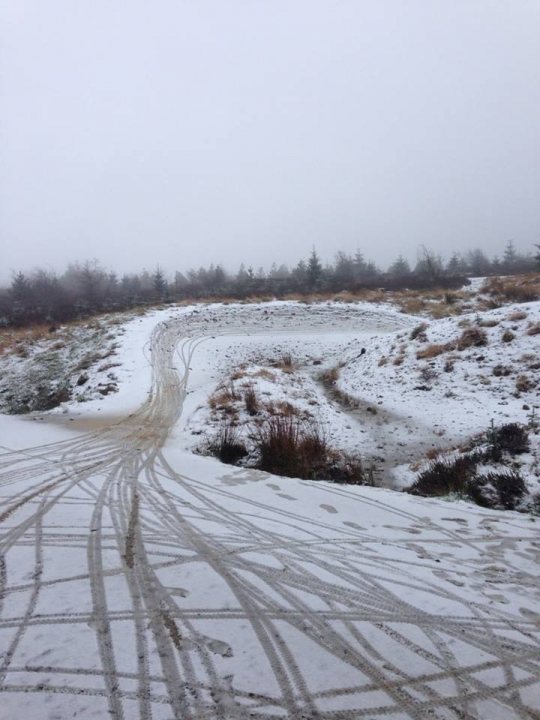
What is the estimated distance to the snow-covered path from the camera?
1.92 meters

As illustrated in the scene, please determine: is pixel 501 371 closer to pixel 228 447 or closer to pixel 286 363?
pixel 286 363

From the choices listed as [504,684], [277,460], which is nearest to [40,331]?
[277,460]

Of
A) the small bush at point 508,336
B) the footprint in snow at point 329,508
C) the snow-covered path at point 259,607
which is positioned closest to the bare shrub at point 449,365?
the small bush at point 508,336

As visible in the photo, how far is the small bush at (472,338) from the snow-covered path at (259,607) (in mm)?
7952

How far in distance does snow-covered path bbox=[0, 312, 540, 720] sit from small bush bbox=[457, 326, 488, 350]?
26.1ft

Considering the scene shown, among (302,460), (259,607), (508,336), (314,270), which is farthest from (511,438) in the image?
(314,270)

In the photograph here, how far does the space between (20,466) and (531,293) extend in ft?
66.7

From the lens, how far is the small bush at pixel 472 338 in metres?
11.4

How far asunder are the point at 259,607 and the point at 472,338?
441 inches

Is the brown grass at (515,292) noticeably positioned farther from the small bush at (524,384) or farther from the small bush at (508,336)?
the small bush at (524,384)

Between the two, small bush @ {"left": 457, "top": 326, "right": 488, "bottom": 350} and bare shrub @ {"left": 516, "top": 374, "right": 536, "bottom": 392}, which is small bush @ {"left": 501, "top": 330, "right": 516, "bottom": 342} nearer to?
small bush @ {"left": 457, "top": 326, "right": 488, "bottom": 350}

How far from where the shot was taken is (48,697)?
6.11 feet

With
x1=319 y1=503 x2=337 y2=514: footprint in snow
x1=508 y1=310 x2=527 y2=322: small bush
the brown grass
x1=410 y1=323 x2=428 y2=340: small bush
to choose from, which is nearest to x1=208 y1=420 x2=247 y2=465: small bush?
x1=319 y1=503 x2=337 y2=514: footprint in snow

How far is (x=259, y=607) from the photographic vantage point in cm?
264
